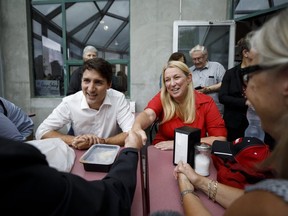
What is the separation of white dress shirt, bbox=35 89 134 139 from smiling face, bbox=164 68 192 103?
0.44m

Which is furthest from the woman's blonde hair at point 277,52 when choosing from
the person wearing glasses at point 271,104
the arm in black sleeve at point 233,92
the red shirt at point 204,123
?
the arm in black sleeve at point 233,92

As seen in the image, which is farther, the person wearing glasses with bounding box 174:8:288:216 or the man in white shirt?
the man in white shirt

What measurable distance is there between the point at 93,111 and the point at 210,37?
2705mm

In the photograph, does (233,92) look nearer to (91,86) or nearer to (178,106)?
(178,106)

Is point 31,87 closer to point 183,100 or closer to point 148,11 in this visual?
point 148,11

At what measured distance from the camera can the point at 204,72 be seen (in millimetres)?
3309

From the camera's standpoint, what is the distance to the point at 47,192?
0.45 meters

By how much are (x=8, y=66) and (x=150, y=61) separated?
272 centimetres

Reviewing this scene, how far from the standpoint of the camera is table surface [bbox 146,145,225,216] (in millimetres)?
916

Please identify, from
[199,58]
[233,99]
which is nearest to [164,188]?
[233,99]

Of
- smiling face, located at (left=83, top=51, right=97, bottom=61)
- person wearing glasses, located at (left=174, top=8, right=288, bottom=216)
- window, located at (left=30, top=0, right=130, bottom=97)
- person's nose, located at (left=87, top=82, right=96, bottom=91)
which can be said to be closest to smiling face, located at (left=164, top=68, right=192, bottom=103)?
person's nose, located at (left=87, top=82, right=96, bottom=91)

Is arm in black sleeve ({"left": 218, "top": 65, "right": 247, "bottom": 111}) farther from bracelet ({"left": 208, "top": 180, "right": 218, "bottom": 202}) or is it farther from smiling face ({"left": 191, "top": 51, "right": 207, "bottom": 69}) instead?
bracelet ({"left": 208, "top": 180, "right": 218, "bottom": 202})

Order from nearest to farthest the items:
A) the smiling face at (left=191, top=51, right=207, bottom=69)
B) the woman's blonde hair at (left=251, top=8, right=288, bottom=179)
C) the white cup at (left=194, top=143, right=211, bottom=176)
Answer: the woman's blonde hair at (left=251, top=8, right=288, bottom=179) → the white cup at (left=194, top=143, right=211, bottom=176) → the smiling face at (left=191, top=51, right=207, bottom=69)

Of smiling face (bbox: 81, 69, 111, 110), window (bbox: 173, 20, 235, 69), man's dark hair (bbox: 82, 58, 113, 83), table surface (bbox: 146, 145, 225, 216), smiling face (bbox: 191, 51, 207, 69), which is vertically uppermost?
window (bbox: 173, 20, 235, 69)
